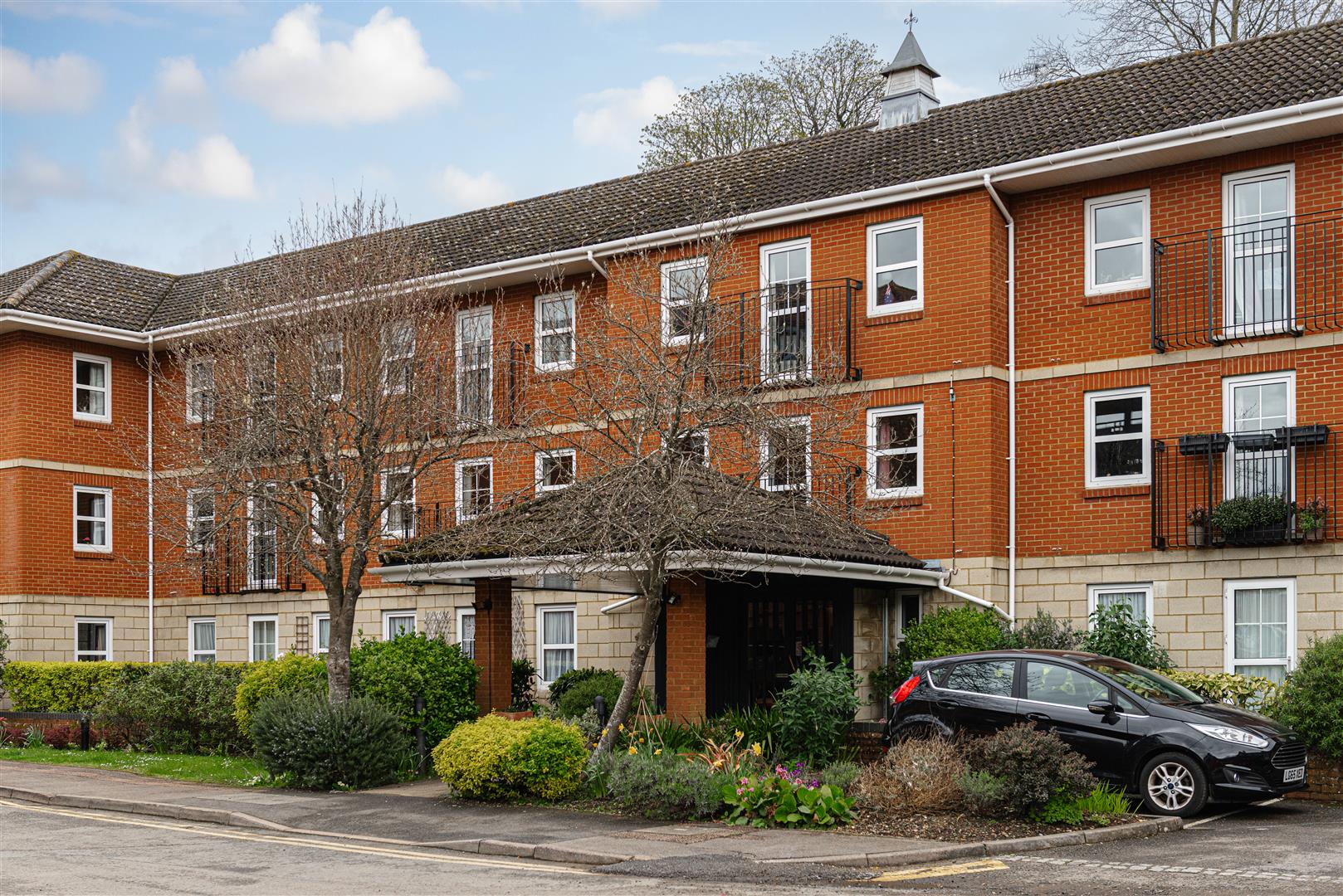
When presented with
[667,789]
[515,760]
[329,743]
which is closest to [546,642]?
[329,743]

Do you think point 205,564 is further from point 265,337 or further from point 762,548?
point 762,548

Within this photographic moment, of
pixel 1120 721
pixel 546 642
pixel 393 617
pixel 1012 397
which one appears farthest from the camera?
pixel 393 617

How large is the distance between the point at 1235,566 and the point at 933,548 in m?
3.93

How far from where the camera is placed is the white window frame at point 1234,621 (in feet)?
58.6

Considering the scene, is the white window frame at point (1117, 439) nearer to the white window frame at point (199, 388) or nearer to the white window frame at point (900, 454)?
the white window frame at point (900, 454)

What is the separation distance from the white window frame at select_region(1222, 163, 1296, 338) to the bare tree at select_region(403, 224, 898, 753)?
4962mm

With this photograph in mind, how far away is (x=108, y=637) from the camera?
96.1ft

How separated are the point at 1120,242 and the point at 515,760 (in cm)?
1075

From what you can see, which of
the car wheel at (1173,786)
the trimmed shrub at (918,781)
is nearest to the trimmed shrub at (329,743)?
the trimmed shrub at (918,781)

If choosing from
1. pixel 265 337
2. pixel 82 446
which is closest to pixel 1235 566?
pixel 265 337

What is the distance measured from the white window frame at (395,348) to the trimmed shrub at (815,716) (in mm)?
6849

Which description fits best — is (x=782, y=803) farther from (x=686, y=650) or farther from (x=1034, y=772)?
(x=686, y=650)

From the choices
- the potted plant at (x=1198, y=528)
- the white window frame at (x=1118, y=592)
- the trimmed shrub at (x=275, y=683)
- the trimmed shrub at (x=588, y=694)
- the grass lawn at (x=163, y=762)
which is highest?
the potted plant at (x=1198, y=528)

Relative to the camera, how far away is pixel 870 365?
21.2 m
